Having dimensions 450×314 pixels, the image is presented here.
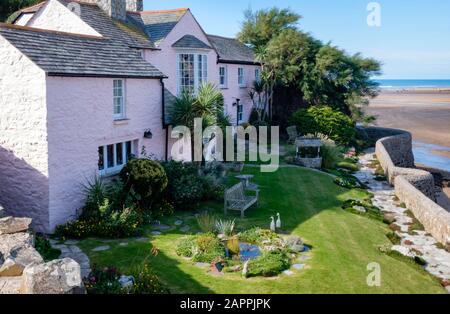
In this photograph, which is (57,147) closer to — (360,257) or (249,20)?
(360,257)

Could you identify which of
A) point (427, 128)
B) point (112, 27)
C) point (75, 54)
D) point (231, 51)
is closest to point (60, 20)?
point (112, 27)

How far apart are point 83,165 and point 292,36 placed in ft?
82.1

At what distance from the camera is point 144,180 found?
48.5 feet

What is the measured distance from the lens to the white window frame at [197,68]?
950 inches

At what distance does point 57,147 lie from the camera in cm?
1305

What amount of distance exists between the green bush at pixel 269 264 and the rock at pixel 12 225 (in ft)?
17.7

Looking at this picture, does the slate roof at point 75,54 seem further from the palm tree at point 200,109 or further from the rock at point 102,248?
the rock at point 102,248

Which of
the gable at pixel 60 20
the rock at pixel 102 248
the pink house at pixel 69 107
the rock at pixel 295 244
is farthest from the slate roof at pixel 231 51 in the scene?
the rock at pixel 102 248

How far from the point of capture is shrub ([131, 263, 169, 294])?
9133 mm

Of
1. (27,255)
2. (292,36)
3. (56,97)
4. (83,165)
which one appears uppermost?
(292,36)

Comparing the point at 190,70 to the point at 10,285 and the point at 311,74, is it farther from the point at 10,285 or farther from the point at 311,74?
the point at 10,285

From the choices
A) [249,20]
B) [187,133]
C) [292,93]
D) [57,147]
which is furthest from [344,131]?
[57,147]

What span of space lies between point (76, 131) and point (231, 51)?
69.4ft

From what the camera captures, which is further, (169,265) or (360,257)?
(360,257)
